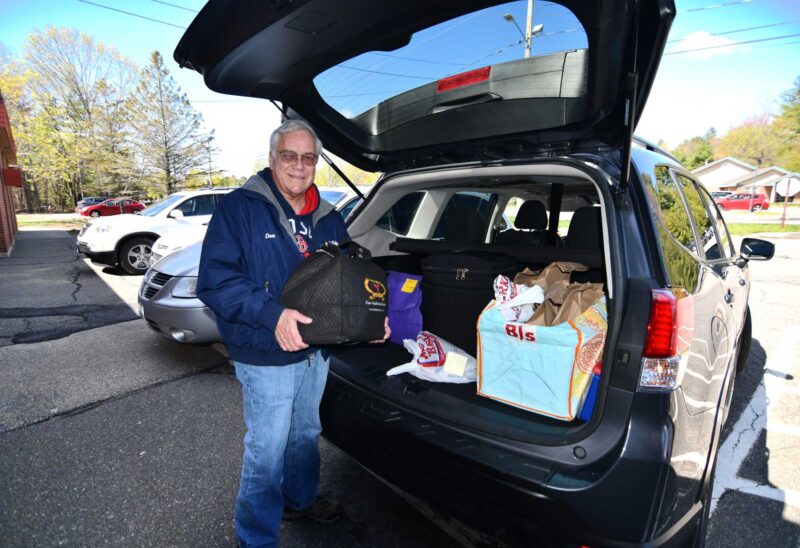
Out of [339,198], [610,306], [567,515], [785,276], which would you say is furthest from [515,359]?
[785,276]

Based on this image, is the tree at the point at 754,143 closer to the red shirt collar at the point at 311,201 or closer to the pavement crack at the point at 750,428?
the pavement crack at the point at 750,428

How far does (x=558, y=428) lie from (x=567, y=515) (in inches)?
10.9

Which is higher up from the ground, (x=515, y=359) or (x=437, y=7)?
(x=437, y=7)

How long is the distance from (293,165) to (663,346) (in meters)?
1.37

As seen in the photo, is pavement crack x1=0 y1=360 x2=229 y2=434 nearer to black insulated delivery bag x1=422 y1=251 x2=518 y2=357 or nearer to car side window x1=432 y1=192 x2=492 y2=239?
black insulated delivery bag x1=422 y1=251 x2=518 y2=357

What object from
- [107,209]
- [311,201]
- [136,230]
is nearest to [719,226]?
[311,201]

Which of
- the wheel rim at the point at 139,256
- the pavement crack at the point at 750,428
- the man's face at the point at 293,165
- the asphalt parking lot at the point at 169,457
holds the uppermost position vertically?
the man's face at the point at 293,165

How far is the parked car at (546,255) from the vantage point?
1.22m

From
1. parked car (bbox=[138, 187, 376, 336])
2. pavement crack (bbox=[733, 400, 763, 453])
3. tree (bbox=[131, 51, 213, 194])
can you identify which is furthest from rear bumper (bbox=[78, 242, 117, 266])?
tree (bbox=[131, 51, 213, 194])

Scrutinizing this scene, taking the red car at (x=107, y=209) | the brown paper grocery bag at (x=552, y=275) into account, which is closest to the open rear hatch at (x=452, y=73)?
the brown paper grocery bag at (x=552, y=275)

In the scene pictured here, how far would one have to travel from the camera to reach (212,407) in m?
3.15

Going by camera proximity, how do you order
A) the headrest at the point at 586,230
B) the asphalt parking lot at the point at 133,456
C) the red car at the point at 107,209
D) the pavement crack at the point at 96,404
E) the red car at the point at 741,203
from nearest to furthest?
the asphalt parking lot at the point at 133,456
the headrest at the point at 586,230
the pavement crack at the point at 96,404
the red car at the point at 107,209
the red car at the point at 741,203

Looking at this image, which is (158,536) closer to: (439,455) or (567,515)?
(439,455)

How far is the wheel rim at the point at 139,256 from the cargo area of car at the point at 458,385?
7343 millimetres
